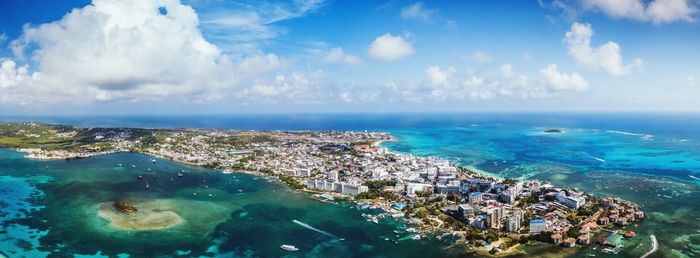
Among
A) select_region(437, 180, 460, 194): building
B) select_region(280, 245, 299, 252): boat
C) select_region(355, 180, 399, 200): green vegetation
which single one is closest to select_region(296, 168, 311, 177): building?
select_region(355, 180, 399, 200): green vegetation

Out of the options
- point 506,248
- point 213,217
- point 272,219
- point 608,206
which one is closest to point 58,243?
point 213,217

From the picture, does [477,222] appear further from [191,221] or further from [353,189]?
[191,221]

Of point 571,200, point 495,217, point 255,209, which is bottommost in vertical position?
point 255,209

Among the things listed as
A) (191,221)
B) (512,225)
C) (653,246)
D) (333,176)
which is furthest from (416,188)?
(191,221)

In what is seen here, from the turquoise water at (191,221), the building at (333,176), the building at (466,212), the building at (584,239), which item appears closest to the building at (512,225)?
the building at (466,212)

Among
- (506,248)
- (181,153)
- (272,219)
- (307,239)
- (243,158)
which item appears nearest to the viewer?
(506,248)

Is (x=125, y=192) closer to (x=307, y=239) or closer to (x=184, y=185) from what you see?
(x=184, y=185)
